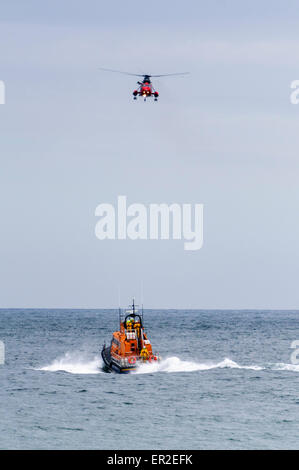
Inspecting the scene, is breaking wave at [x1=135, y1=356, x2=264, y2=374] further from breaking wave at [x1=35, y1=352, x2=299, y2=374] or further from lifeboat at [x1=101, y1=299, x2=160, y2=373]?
lifeboat at [x1=101, y1=299, x2=160, y2=373]

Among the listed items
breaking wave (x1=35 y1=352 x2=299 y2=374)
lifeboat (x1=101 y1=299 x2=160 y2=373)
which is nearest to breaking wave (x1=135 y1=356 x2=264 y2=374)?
breaking wave (x1=35 y1=352 x2=299 y2=374)

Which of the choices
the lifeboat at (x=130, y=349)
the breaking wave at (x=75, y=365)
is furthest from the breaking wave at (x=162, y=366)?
the lifeboat at (x=130, y=349)

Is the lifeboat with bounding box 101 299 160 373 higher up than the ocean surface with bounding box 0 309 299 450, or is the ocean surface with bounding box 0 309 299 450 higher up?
the lifeboat with bounding box 101 299 160 373

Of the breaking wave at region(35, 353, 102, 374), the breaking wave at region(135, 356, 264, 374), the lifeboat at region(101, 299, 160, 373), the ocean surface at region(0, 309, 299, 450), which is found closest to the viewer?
the ocean surface at region(0, 309, 299, 450)

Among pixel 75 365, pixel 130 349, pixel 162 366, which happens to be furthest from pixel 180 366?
pixel 75 365
